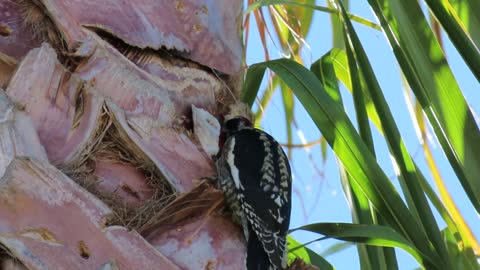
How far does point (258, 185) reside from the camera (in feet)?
9.73

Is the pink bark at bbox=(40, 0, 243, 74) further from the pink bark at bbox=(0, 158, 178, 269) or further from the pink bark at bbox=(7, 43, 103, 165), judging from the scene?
the pink bark at bbox=(0, 158, 178, 269)

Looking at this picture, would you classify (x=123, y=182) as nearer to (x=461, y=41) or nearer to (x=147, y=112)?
(x=147, y=112)

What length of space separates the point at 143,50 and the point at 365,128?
21.4 inches

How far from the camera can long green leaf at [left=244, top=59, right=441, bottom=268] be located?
179 centimetres

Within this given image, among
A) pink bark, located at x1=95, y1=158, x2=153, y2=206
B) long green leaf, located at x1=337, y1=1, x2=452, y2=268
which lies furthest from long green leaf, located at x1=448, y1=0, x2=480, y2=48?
pink bark, located at x1=95, y1=158, x2=153, y2=206

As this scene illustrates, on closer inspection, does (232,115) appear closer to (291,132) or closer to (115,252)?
(291,132)

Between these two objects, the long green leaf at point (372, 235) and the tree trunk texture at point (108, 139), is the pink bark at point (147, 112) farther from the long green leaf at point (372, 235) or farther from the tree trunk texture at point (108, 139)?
the long green leaf at point (372, 235)

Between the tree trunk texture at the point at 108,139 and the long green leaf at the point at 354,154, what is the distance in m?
0.27

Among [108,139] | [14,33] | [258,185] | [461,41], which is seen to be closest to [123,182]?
[108,139]

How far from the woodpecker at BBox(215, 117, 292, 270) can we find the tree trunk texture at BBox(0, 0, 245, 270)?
0.75 ft

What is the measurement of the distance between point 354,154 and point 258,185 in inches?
44.7

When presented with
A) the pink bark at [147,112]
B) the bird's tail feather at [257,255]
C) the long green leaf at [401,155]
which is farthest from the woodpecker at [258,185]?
the long green leaf at [401,155]

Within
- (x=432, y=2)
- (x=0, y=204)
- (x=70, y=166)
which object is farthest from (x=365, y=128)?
(x=0, y=204)

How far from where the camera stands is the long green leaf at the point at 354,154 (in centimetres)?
179
